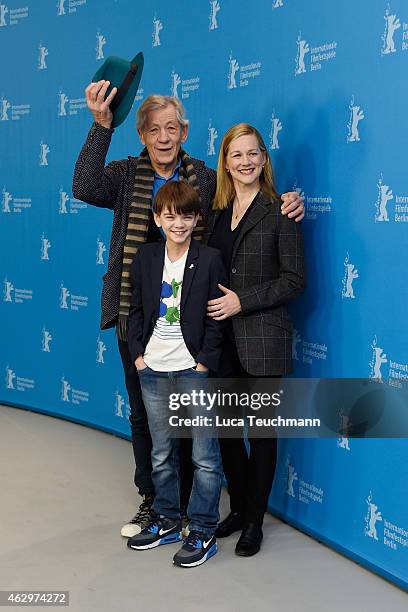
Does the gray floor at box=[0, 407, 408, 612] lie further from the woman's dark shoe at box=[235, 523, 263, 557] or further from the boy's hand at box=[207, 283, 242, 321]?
→ the boy's hand at box=[207, 283, 242, 321]

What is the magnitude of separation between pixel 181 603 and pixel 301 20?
209 centimetres

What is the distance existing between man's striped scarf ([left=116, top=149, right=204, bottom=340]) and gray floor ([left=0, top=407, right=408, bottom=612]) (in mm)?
804

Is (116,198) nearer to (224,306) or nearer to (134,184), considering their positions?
(134,184)

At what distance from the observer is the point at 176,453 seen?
299 centimetres

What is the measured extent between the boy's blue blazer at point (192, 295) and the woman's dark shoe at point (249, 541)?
65cm

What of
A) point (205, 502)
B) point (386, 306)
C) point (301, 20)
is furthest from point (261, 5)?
point (205, 502)

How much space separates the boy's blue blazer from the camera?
280 cm

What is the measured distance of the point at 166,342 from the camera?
9.23 feet

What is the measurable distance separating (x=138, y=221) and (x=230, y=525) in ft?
3.96

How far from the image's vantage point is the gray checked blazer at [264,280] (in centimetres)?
285

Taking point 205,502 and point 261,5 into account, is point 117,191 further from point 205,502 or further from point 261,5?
point 205,502

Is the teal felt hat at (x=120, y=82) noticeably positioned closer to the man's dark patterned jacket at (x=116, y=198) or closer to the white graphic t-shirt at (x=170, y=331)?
the man's dark patterned jacket at (x=116, y=198)

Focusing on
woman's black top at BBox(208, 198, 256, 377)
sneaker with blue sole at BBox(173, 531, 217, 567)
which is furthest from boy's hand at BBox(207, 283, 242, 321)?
sneaker with blue sole at BBox(173, 531, 217, 567)

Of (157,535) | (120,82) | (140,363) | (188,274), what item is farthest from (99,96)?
(157,535)
